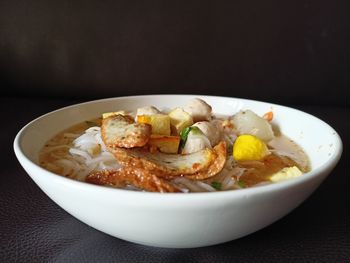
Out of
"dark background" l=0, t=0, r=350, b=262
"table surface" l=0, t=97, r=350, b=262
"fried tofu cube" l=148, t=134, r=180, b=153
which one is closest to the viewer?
"table surface" l=0, t=97, r=350, b=262

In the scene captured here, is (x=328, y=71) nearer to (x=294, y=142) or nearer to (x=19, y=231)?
(x=294, y=142)

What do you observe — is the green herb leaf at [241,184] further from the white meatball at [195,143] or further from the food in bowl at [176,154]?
the white meatball at [195,143]

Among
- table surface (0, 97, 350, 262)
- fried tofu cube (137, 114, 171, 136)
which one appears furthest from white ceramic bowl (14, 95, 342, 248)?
fried tofu cube (137, 114, 171, 136)

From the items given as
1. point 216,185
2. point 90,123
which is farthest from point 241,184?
point 90,123

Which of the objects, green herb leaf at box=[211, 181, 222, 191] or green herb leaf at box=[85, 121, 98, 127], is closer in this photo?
green herb leaf at box=[211, 181, 222, 191]

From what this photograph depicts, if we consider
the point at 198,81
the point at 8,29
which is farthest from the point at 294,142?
the point at 8,29

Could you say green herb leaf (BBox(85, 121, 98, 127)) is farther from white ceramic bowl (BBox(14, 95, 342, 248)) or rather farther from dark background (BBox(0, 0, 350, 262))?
dark background (BBox(0, 0, 350, 262))
